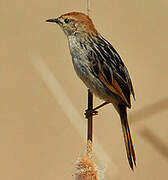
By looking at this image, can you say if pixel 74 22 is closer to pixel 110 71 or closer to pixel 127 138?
pixel 110 71

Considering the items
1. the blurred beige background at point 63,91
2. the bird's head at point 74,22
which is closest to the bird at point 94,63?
the bird's head at point 74,22

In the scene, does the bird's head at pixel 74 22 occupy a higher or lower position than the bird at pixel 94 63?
higher

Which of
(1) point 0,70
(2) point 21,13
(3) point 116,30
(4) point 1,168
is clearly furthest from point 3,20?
(4) point 1,168

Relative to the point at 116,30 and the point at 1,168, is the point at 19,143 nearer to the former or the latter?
the point at 1,168

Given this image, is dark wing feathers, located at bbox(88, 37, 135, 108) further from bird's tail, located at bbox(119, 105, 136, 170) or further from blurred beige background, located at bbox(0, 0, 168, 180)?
blurred beige background, located at bbox(0, 0, 168, 180)

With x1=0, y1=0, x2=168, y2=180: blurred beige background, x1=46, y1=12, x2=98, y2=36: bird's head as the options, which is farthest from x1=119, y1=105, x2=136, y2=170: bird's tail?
x1=0, y1=0, x2=168, y2=180: blurred beige background

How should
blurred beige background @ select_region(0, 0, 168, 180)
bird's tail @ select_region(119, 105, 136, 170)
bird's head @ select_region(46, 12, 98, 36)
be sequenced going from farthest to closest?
blurred beige background @ select_region(0, 0, 168, 180) < bird's head @ select_region(46, 12, 98, 36) < bird's tail @ select_region(119, 105, 136, 170)

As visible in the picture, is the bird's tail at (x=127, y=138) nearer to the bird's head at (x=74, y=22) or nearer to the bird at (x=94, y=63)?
the bird at (x=94, y=63)
